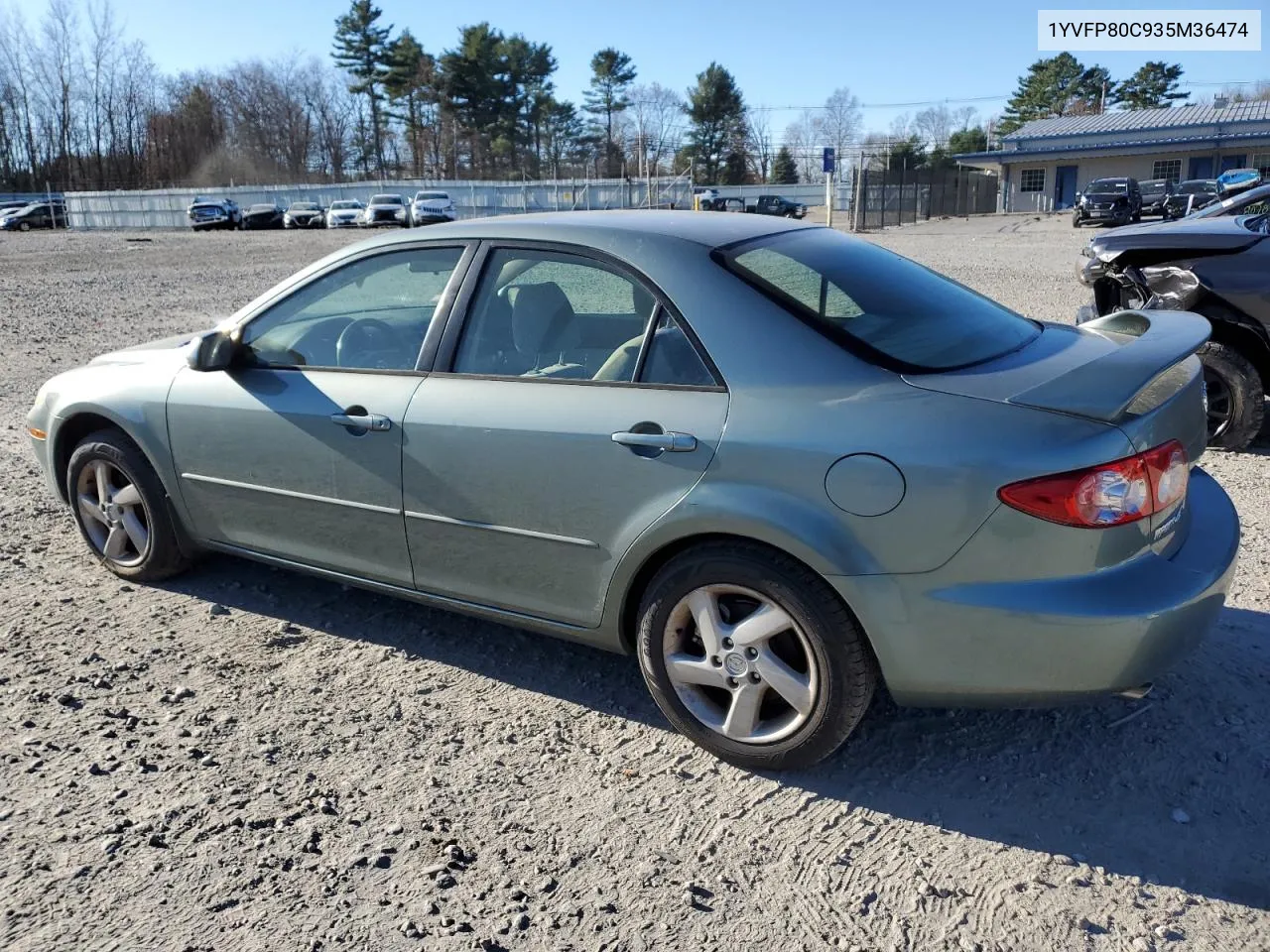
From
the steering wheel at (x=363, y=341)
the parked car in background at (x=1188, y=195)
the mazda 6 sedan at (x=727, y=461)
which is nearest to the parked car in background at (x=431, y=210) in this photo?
the parked car in background at (x=1188, y=195)

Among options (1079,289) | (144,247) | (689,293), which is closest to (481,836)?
(689,293)

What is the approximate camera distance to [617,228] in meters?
3.28

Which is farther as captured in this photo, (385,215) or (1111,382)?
(385,215)

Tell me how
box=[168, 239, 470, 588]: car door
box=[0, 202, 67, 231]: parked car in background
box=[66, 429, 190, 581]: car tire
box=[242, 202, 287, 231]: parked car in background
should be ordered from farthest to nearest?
box=[0, 202, 67, 231]: parked car in background, box=[242, 202, 287, 231]: parked car in background, box=[66, 429, 190, 581]: car tire, box=[168, 239, 470, 588]: car door

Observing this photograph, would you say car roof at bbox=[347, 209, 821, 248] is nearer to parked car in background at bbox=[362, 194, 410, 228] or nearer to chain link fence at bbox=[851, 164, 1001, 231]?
chain link fence at bbox=[851, 164, 1001, 231]

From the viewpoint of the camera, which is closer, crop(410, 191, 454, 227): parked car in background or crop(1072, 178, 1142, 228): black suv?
crop(1072, 178, 1142, 228): black suv

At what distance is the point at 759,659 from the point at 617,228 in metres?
1.44

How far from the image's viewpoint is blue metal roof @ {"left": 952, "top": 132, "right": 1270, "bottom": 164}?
163 ft

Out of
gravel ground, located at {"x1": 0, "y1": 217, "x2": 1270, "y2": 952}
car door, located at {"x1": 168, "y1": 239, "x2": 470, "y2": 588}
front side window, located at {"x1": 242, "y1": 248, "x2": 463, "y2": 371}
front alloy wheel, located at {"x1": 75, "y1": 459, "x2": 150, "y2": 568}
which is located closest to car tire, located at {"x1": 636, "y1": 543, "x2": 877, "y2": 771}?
gravel ground, located at {"x1": 0, "y1": 217, "x2": 1270, "y2": 952}

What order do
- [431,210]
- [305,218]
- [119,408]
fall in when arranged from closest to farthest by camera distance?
[119,408], [431,210], [305,218]

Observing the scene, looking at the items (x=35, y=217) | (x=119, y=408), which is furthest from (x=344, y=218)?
(x=119, y=408)

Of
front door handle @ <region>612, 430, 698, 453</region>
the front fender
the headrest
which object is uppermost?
the headrest

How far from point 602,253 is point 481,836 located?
1.77 metres

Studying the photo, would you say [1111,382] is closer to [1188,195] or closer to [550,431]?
[550,431]
